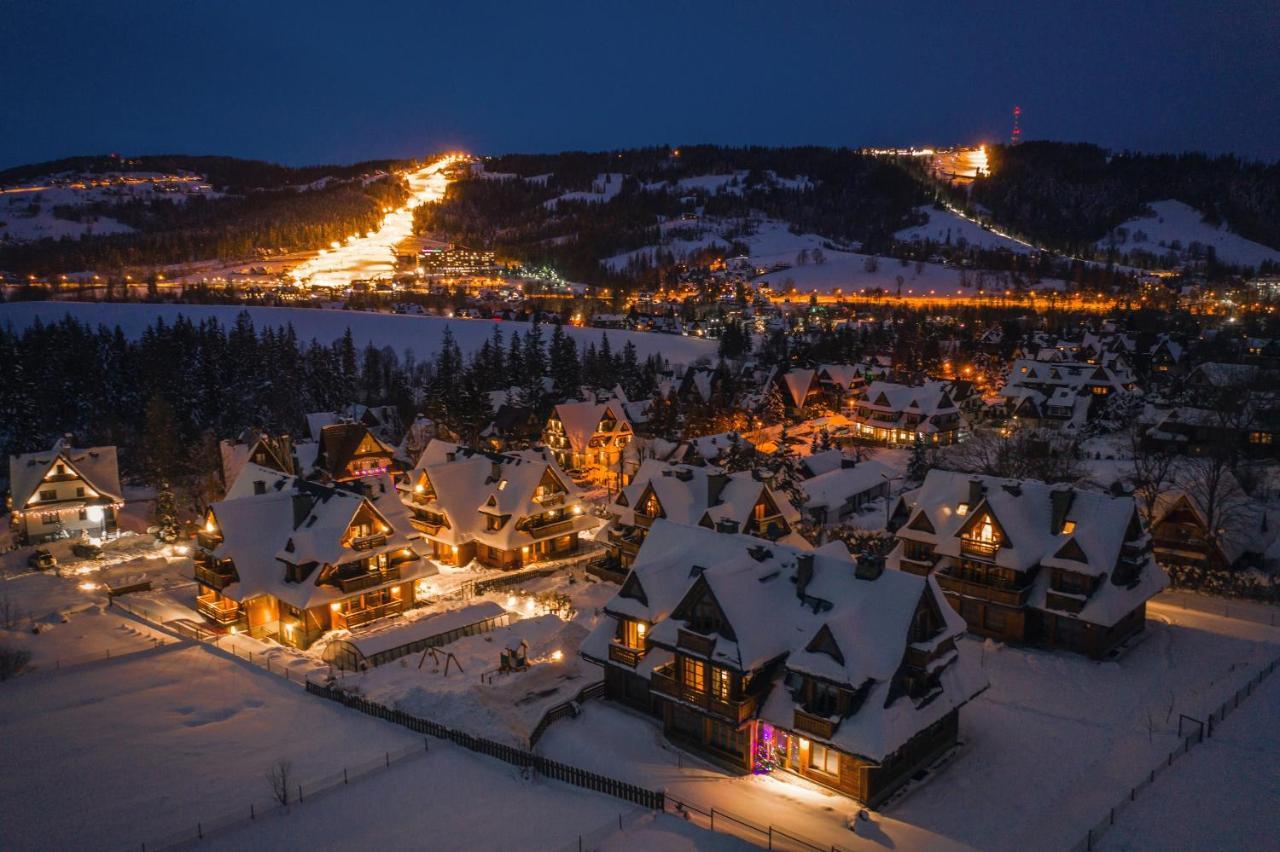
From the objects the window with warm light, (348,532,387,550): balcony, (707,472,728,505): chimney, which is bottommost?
the window with warm light

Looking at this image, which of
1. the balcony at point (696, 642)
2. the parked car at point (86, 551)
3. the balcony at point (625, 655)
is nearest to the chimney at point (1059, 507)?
the balcony at point (696, 642)

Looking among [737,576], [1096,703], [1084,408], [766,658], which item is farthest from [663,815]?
[1084,408]

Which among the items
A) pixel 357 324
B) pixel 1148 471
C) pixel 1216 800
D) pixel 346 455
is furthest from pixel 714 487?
pixel 357 324

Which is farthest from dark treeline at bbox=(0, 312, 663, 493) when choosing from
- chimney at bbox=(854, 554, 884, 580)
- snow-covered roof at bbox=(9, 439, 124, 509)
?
chimney at bbox=(854, 554, 884, 580)

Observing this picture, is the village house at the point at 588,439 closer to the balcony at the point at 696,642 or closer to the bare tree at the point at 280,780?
the balcony at the point at 696,642

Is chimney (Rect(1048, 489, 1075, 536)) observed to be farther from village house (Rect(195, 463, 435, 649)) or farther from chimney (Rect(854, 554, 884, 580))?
village house (Rect(195, 463, 435, 649))

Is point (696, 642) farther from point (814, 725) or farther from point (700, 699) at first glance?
point (814, 725)
